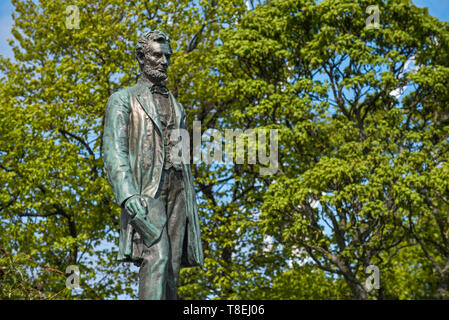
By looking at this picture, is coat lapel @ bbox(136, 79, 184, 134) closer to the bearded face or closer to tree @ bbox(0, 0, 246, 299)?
the bearded face

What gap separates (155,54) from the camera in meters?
7.09

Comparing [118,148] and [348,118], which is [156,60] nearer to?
[118,148]

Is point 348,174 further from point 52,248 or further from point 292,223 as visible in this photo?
point 52,248

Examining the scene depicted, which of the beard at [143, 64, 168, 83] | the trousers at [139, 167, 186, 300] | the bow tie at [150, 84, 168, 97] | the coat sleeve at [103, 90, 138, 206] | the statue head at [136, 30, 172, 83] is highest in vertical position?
the statue head at [136, 30, 172, 83]

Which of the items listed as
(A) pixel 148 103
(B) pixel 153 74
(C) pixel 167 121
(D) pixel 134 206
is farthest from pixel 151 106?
(D) pixel 134 206

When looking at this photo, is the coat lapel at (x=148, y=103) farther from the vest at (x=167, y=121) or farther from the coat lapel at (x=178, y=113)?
the coat lapel at (x=178, y=113)

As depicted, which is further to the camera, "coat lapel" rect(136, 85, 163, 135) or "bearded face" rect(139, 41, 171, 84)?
"bearded face" rect(139, 41, 171, 84)

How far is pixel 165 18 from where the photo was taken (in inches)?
912

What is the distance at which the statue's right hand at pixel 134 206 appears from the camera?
248 inches

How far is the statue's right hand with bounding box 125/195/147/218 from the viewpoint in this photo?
629 centimetres

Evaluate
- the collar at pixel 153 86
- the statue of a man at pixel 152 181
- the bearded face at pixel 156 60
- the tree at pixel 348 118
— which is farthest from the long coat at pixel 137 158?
the tree at pixel 348 118

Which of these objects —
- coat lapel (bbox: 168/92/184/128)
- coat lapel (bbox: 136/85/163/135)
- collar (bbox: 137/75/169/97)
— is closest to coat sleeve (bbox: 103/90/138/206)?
coat lapel (bbox: 136/85/163/135)

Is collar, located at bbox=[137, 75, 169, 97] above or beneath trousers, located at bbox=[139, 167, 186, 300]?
above

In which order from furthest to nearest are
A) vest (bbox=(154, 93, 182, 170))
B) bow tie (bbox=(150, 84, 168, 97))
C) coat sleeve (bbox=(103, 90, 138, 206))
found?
1. bow tie (bbox=(150, 84, 168, 97))
2. vest (bbox=(154, 93, 182, 170))
3. coat sleeve (bbox=(103, 90, 138, 206))
